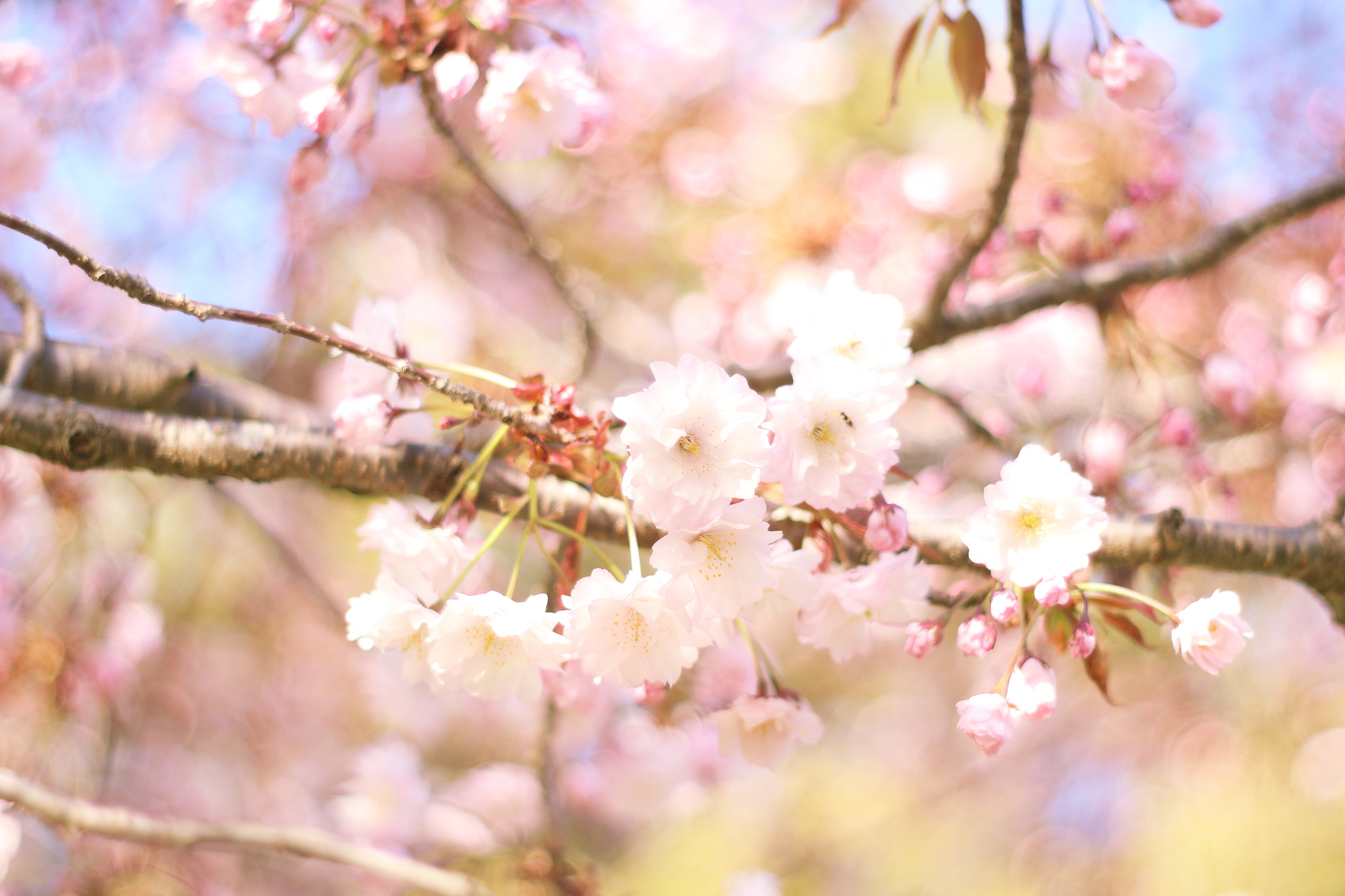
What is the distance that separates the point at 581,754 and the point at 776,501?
1.94 meters

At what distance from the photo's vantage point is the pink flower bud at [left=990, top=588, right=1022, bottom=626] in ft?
2.82

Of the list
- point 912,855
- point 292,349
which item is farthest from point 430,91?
point 912,855

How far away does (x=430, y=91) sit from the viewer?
50.6 inches

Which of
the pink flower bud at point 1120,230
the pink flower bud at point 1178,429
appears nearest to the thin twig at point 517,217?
the pink flower bud at point 1120,230

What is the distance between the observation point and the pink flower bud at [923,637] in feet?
3.11

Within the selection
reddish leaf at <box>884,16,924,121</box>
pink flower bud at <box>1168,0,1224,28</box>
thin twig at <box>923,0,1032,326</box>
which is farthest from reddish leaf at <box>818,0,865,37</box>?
pink flower bud at <box>1168,0,1224,28</box>

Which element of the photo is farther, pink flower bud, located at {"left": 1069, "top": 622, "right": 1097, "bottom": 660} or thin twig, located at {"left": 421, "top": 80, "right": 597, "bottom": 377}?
thin twig, located at {"left": 421, "top": 80, "right": 597, "bottom": 377}

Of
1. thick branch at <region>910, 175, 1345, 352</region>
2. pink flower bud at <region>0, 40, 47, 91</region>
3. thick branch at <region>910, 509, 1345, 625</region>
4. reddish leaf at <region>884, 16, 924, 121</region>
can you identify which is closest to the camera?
thick branch at <region>910, 509, 1345, 625</region>

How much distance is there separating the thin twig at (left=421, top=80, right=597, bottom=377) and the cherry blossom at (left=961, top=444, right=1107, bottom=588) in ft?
3.48

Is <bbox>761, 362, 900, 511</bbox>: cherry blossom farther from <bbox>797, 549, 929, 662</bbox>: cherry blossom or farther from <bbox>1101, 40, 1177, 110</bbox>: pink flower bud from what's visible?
<bbox>1101, 40, 1177, 110</bbox>: pink flower bud

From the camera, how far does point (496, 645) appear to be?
0.89 metres

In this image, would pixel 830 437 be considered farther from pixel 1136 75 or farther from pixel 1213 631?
pixel 1136 75

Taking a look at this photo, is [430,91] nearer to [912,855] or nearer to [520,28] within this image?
[520,28]

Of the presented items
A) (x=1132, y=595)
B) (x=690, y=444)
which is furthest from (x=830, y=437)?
(x=1132, y=595)
